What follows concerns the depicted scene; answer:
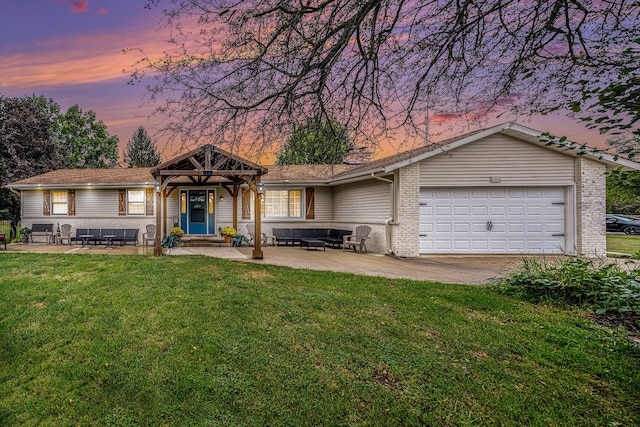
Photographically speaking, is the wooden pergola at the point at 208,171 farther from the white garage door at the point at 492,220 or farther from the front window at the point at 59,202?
the front window at the point at 59,202

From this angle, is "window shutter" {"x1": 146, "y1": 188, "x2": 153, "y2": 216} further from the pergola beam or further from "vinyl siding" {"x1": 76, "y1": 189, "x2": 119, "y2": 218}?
the pergola beam

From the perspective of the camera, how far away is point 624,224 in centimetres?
2097

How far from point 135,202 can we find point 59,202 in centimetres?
379

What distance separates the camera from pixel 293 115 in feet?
13.5

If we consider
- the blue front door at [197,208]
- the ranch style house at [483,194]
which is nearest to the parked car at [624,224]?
A: the ranch style house at [483,194]

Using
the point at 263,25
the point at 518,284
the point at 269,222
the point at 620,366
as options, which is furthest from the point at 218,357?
the point at 269,222

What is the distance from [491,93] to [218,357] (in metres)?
5.04

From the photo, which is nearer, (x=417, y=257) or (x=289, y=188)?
(x=417, y=257)

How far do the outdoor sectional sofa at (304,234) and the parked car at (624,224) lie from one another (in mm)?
20461

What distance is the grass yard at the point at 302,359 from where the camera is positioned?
9.54 feet

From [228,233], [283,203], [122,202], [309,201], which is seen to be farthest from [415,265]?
[122,202]

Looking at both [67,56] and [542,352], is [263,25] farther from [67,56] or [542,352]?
[67,56]

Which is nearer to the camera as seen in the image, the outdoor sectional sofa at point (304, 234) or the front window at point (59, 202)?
the outdoor sectional sofa at point (304, 234)

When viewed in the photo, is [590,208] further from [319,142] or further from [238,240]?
[238,240]
